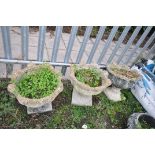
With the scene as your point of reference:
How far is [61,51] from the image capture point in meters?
3.92

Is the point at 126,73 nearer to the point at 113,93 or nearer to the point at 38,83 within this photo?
the point at 113,93

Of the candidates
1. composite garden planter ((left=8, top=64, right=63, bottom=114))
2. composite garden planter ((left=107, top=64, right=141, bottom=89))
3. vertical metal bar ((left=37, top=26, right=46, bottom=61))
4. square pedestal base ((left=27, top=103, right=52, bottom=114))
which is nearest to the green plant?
composite garden planter ((left=8, top=64, right=63, bottom=114))

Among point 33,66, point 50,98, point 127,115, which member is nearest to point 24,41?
point 33,66

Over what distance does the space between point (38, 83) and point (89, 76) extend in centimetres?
66

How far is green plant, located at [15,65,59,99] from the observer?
8.63 feet

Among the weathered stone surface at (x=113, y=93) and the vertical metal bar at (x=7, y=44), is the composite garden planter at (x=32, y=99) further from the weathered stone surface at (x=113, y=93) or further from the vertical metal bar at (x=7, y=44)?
the weathered stone surface at (x=113, y=93)

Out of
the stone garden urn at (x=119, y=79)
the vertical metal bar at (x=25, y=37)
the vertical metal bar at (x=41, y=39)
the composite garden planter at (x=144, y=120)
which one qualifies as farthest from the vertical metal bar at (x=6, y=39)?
the composite garden planter at (x=144, y=120)

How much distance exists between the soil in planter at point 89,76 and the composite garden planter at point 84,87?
0.09 feet

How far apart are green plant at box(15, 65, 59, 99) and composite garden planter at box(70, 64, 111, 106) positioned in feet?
0.82

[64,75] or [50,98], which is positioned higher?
[50,98]

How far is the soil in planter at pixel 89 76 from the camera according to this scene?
2929 millimetres

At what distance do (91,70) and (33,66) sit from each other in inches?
28.6
